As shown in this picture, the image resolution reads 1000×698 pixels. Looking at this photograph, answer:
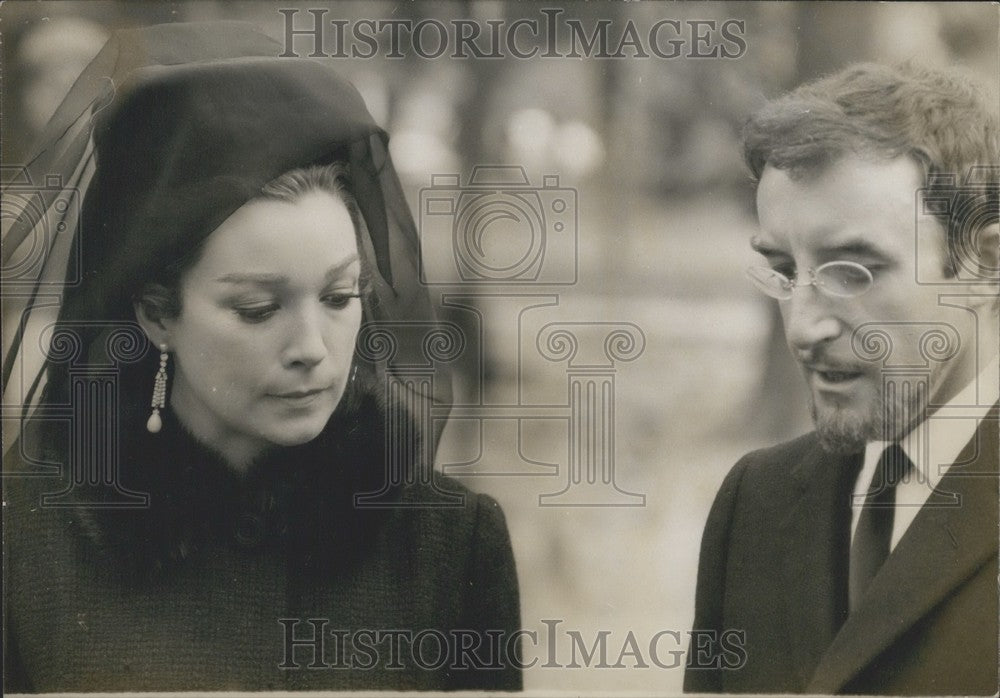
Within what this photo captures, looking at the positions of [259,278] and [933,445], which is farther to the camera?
[933,445]

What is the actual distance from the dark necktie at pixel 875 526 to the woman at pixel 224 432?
103 cm

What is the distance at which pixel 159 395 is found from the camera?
3.83m

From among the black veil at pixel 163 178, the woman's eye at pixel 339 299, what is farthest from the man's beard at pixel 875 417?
the woman's eye at pixel 339 299

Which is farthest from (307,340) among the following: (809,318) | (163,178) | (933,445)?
(933,445)

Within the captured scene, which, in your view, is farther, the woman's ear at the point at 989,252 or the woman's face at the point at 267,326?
the woman's ear at the point at 989,252

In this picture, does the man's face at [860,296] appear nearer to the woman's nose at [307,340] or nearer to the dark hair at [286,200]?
the dark hair at [286,200]

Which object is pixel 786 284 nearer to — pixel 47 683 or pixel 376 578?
pixel 376 578

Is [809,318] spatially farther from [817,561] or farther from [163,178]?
[163,178]

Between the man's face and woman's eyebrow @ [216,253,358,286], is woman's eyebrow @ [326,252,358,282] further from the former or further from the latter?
the man's face

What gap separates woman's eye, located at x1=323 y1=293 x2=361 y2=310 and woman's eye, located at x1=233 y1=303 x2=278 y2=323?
0.15 m

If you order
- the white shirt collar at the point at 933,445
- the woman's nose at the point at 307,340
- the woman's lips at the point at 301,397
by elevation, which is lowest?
the white shirt collar at the point at 933,445

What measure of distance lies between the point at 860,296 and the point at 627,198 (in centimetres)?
74

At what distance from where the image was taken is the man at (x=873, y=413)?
3.81 meters

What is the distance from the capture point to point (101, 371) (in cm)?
383
